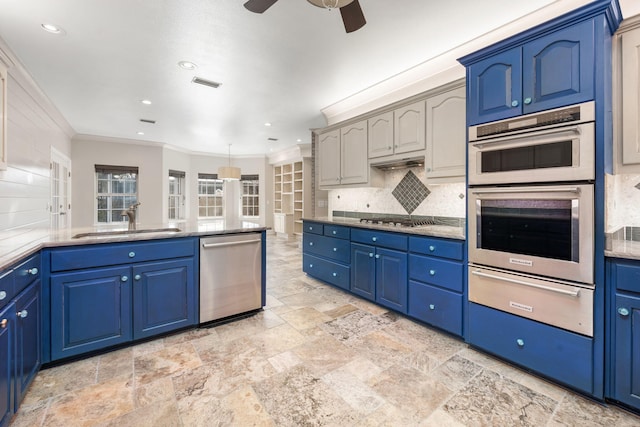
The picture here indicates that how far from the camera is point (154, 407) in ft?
5.44

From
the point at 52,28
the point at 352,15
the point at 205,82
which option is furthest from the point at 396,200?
the point at 52,28

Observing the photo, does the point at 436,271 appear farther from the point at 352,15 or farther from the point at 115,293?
the point at 115,293

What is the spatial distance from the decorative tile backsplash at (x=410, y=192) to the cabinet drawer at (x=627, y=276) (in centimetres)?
188

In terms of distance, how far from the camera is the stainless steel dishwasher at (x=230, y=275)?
8.68ft

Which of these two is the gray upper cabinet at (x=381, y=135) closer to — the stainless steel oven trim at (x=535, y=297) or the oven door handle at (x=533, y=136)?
the oven door handle at (x=533, y=136)

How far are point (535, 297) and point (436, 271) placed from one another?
2.50 ft

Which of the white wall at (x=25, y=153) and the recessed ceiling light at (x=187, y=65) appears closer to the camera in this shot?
the white wall at (x=25, y=153)

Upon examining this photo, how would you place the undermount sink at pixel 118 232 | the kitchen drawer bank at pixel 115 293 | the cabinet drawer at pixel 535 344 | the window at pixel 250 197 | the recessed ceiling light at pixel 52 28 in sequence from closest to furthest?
1. the cabinet drawer at pixel 535 344
2. the kitchen drawer bank at pixel 115 293
3. the undermount sink at pixel 118 232
4. the recessed ceiling light at pixel 52 28
5. the window at pixel 250 197

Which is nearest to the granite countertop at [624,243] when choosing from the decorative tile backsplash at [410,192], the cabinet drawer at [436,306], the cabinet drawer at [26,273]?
the cabinet drawer at [436,306]

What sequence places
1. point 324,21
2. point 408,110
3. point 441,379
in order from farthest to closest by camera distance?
point 408,110
point 324,21
point 441,379

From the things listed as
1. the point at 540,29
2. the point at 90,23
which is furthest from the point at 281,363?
the point at 90,23

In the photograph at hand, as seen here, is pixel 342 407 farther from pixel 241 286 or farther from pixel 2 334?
pixel 2 334

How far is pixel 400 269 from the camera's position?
2895 mm

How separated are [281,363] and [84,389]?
4.18ft
